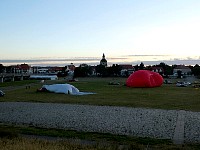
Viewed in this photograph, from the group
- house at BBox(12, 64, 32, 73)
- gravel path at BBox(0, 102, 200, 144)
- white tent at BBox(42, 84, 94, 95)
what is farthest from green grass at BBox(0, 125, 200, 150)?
house at BBox(12, 64, 32, 73)

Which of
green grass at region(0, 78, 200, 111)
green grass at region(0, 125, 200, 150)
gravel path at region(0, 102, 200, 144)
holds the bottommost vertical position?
green grass at region(0, 78, 200, 111)

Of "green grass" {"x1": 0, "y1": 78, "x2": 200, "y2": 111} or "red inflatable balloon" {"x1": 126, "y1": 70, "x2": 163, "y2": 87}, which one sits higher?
"red inflatable balloon" {"x1": 126, "y1": 70, "x2": 163, "y2": 87}

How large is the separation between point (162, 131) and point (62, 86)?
26788mm

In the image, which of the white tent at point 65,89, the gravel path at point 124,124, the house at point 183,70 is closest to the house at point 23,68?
the house at point 183,70

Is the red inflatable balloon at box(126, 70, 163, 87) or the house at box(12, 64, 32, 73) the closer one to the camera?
the red inflatable balloon at box(126, 70, 163, 87)

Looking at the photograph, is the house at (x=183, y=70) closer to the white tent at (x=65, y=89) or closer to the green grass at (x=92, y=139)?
the white tent at (x=65, y=89)

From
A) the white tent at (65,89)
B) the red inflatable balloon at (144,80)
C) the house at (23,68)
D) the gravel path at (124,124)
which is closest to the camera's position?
the gravel path at (124,124)

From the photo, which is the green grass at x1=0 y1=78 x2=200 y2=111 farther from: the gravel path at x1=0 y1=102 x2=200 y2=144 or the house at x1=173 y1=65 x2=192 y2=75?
the house at x1=173 y1=65 x2=192 y2=75

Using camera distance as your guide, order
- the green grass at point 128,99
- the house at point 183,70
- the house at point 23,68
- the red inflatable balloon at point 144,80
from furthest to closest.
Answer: the house at point 23,68, the house at point 183,70, the red inflatable balloon at point 144,80, the green grass at point 128,99

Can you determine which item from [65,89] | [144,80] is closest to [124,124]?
[65,89]

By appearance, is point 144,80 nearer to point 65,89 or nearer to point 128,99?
point 65,89

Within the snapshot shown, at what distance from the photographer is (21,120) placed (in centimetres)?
1659

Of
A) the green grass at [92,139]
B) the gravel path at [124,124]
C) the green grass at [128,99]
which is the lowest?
the green grass at [128,99]

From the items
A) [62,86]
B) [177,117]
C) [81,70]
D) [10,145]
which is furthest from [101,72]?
[10,145]
